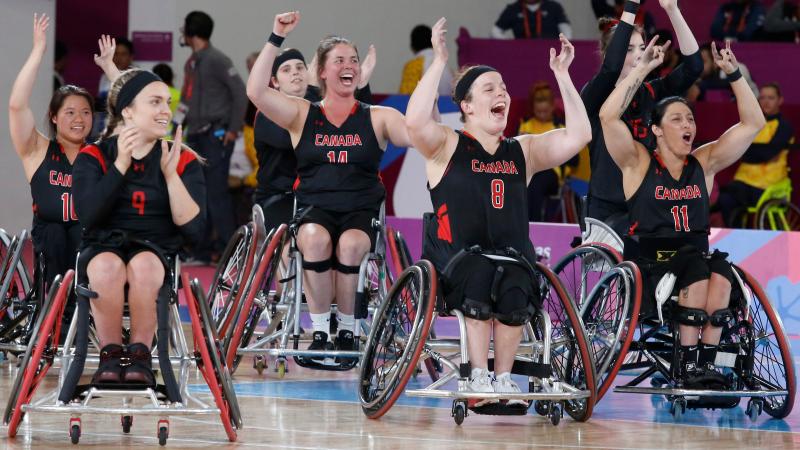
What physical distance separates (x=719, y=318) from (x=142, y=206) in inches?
84.1

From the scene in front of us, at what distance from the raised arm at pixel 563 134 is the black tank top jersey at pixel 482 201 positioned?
103 millimetres

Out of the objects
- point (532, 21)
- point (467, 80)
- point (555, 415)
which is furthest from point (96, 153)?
point (532, 21)

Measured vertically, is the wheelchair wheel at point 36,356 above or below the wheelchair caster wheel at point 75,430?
above

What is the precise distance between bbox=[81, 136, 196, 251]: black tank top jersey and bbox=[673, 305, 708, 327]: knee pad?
1.88m

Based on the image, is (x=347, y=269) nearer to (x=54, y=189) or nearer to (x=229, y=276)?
(x=229, y=276)

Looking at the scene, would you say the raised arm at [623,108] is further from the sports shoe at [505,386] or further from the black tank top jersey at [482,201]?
the sports shoe at [505,386]

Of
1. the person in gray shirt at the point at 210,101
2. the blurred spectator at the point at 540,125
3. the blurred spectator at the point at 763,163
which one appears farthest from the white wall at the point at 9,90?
the blurred spectator at the point at 763,163

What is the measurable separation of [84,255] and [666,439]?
6.62 feet

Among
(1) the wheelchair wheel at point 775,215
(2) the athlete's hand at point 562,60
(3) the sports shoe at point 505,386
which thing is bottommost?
(3) the sports shoe at point 505,386

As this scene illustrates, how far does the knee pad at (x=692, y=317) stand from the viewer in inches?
212

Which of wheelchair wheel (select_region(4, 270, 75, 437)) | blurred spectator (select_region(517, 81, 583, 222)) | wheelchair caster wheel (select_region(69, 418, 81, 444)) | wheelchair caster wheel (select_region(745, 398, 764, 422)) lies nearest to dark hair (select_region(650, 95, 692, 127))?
wheelchair caster wheel (select_region(745, 398, 764, 422))

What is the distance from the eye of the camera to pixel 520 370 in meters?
5.04

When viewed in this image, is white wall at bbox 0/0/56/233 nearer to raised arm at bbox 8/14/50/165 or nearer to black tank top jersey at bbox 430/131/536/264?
raised arm at bbox 8/14/50/165

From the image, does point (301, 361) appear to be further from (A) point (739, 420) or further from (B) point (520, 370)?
(A) point (739, 420)
